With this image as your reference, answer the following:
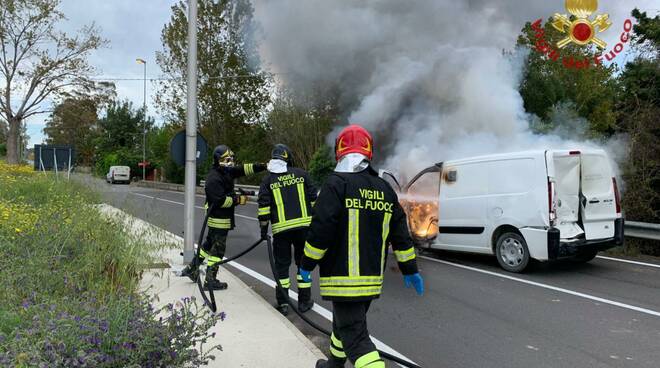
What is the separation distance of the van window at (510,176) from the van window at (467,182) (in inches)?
5.8

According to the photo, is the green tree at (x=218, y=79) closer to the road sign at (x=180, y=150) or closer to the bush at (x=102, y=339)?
the road sign at (x=180, y=150)

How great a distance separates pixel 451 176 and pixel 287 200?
12.6 feet

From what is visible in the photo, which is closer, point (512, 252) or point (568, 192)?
point (568, 192)

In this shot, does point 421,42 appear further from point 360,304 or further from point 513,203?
point 360,304

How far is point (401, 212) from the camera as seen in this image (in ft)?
10.8

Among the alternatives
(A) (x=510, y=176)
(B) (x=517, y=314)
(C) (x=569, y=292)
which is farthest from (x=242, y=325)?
(A) (x=510, y=176)

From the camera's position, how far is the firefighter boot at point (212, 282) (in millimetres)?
5410

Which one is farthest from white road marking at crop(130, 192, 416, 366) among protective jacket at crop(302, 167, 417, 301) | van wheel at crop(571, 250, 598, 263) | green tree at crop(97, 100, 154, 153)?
green tree at crop(97, 100, 154, 153)

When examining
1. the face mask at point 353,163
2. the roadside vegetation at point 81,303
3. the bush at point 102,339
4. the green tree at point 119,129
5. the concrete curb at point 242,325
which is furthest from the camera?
the green tree at point 119,129

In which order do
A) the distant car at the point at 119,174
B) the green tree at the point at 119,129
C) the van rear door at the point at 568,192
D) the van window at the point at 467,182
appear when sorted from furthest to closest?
the green tree at the point at 119,129, the distant car at the point at 119,174, the van window at the point at 467,182, the van rear door at the point at 568,192

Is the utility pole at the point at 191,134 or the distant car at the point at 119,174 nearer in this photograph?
the utility pole at the point at 191,134

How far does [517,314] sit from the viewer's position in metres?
5.33

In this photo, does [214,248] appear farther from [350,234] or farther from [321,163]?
[321,163]

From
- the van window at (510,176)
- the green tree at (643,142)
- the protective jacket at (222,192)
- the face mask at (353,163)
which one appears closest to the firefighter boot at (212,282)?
the protective jacket at (222,192)
